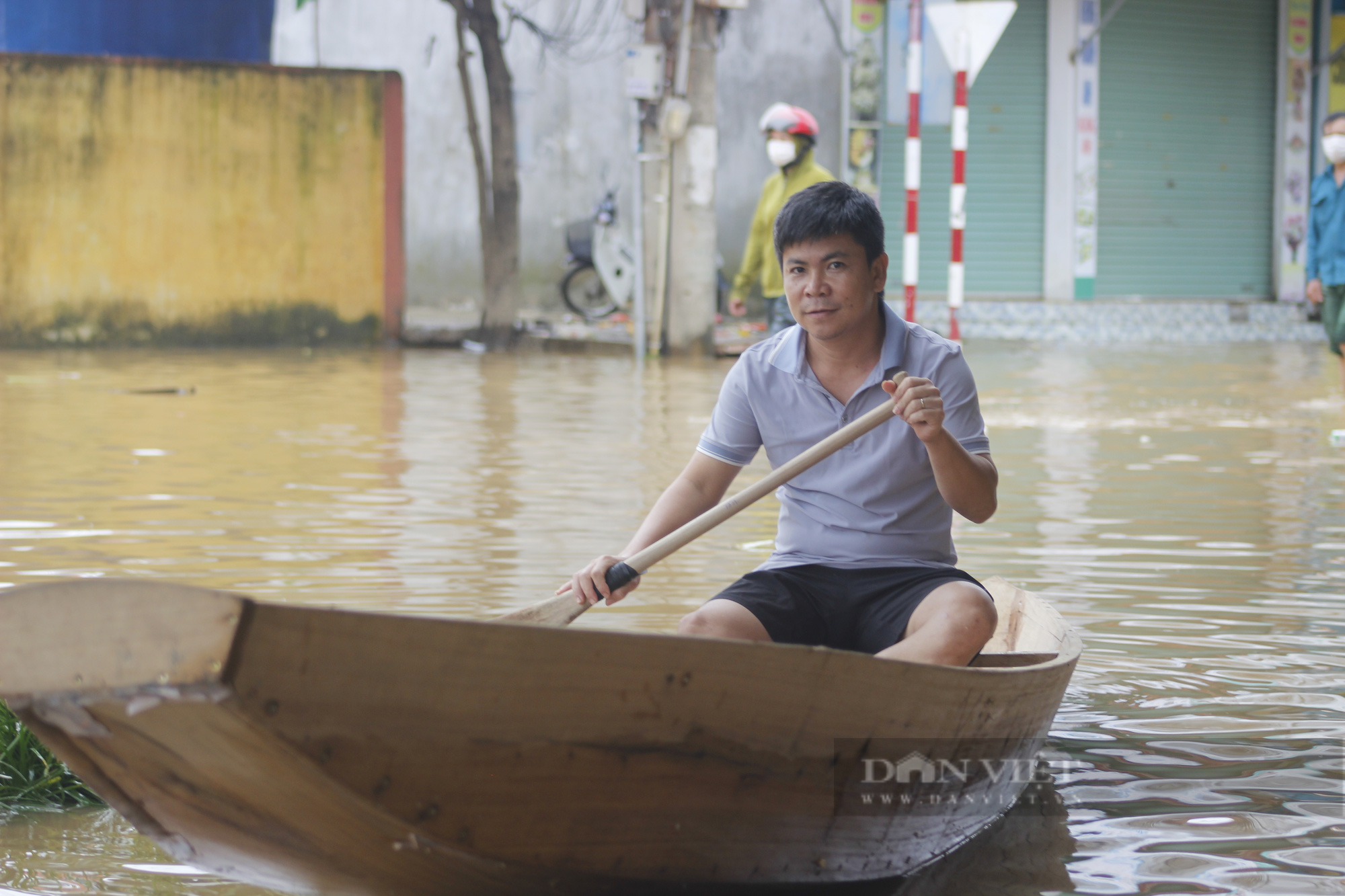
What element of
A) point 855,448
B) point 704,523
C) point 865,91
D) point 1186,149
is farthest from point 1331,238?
point 1186,149

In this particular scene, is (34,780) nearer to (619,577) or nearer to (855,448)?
(619,577)

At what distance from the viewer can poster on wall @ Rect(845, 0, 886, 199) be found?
17.0 metres

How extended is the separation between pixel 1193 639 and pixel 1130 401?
20.8ft

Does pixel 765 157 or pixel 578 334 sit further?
pixel 765 157

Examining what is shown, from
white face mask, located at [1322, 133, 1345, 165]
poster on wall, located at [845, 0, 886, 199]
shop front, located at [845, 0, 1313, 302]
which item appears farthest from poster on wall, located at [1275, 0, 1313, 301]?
white face mask, located at [1322, 133, 1345, 165]

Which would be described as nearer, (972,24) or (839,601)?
(839,601)

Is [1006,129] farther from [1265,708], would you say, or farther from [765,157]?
[1265,708]

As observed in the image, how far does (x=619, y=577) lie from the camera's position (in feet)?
8.98

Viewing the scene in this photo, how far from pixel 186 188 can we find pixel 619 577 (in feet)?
42.1

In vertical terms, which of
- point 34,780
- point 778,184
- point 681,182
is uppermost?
point 681,182

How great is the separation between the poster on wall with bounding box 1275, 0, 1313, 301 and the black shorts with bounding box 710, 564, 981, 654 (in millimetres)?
16595

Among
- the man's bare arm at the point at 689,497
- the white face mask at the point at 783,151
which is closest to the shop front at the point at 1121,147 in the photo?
the white face mask at the point at 783,151

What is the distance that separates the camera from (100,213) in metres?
14.3

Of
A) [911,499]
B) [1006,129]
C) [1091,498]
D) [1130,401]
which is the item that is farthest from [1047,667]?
[1006,129]
